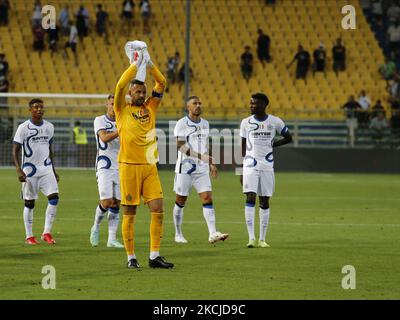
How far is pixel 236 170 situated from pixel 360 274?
2416 centimetres

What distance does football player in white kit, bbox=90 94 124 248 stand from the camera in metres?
16.0

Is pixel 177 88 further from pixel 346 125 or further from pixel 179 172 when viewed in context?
pixel 179 172

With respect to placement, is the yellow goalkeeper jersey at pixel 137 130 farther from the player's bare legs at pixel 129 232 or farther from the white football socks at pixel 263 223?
the white football socks at pixel 263 223

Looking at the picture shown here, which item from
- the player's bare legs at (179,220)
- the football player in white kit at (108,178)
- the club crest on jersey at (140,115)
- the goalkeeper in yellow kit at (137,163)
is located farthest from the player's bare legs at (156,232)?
the player's bare legs at (179,220)

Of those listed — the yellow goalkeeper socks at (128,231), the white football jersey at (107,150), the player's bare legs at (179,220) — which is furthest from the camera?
the player's bare legs at (179,220)

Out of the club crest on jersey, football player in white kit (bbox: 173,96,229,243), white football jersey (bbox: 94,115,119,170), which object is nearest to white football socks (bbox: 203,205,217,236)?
football player in white kit (bbox: 173,96,229,243)

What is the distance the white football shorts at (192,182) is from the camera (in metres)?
17.0

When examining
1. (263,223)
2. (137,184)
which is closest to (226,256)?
(263,223)

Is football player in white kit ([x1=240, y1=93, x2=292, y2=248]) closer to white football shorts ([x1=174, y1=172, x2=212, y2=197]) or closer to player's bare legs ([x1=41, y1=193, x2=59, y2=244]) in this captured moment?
white football shorts ([x1=174, y1=172, x2=212, y2=197])

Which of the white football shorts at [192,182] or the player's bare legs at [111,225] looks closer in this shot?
the player's bare legs at [111,225]

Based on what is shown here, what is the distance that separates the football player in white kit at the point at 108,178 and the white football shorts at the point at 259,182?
1.95 meters

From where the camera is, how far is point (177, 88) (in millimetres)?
42906

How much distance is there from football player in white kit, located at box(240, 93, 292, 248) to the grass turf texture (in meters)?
0.57
